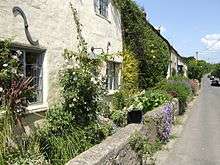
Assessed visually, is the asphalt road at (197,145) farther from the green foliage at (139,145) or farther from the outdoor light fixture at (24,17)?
the outdoor light fixture at (24,17)

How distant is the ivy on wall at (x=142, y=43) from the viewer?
16.3m

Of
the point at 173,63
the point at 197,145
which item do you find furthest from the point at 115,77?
the point at 173,63

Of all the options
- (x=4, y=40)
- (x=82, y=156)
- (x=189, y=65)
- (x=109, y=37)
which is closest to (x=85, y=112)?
(x=4, y=40)

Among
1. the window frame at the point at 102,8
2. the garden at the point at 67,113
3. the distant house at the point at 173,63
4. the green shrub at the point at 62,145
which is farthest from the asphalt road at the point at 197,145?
the distant house at the point at 173,63

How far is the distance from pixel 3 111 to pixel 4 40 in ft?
4.79

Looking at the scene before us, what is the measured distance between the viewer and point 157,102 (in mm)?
12812

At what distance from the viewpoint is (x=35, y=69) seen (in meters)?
8.68

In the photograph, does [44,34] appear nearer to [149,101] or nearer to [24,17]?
[24,17]

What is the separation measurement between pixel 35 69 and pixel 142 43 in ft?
31.7

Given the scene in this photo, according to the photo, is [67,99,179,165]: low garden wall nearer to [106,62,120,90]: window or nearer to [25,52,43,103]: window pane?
[25,52,43,103]: window pane

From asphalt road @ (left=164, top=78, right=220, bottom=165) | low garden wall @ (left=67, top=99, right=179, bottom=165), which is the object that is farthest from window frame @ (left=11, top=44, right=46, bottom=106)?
asphalt road @ (left=164, top=78, right=220, bottom=165)

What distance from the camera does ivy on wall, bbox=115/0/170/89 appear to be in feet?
53.5

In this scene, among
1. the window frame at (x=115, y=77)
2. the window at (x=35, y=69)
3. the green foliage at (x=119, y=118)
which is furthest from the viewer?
the window frame at (x=115, y=77)

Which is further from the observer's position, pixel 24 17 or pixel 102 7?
pixel 102 7
